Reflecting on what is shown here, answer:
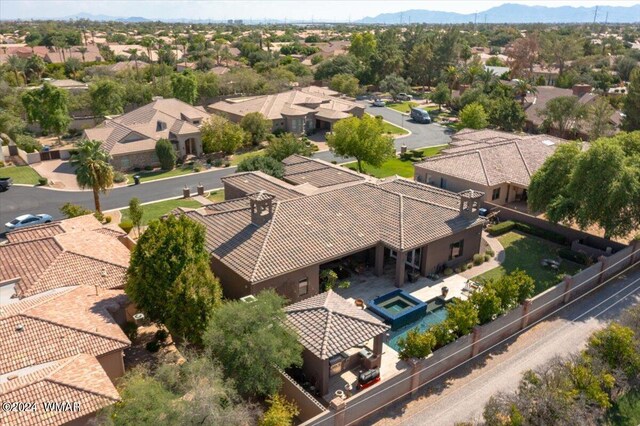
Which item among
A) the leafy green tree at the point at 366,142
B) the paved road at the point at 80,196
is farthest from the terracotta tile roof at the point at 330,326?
the leafy green tree at the point at 366,142

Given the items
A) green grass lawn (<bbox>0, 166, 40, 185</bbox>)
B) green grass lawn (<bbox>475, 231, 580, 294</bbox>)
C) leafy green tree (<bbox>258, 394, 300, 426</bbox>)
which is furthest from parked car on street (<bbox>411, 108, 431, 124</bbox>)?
leafy green tree (<bbox>258, 394, 300, 426</bbox>)

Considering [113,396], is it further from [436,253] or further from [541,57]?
[541,57]

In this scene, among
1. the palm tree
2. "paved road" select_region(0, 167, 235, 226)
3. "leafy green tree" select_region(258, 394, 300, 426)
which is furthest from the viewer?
"paved road" select_region(0, 167, 235, 226)

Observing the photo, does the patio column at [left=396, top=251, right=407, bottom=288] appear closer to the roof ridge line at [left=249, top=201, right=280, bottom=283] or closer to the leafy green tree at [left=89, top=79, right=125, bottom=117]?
the roof ridge line at [left=249, top=201, right=280, bottom=283]

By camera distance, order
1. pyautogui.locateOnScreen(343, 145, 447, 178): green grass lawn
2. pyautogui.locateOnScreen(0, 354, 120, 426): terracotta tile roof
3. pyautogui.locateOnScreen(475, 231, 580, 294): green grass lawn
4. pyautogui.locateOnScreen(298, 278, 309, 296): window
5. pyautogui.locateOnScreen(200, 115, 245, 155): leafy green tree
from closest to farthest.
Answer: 1. pyautogui.locateOnScreen(0, 354, 120, 426): terracotta tile roof
2. pyautogui.locateOnScreen(298, 278, 309, 296): window
3. pyautogui.locateOnScreen(475, 231, 580, 294): green grass lawn
4. pyautogui.locateOnScreen(343, 145, 447, 178): green grass lawn
5. pyautogui.locateOnScreen(200, 115, 245, 155): leafy green tree

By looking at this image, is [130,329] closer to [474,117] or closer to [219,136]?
[219,136]

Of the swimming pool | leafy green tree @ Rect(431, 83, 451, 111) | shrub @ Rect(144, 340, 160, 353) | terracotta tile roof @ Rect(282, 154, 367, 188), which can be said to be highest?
leafy green tree @ Rect(431, 83, 451, 111)

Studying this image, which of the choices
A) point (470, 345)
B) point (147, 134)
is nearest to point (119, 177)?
point (147, 134)
